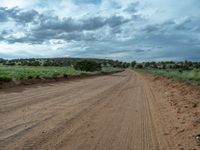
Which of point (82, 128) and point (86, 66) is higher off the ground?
point (82, 128)

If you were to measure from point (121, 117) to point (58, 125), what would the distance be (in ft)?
9.77

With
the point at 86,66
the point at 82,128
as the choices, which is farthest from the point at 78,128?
the point at 86,66

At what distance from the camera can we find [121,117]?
13.7 metres

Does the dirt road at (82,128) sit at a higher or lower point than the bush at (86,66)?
higher

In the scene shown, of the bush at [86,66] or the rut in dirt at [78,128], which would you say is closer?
the rut in dirt at [78,128]

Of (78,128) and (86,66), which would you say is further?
(86,66)

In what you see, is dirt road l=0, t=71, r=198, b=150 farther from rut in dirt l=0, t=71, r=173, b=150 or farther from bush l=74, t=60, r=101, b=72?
bush l=74, t=60, r=101, b=72

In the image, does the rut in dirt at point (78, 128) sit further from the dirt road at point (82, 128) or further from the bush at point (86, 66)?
the bush at point (86, 66)

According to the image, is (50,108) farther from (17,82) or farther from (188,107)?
(17,82)

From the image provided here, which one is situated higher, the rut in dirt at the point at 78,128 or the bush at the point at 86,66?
the rut in dirt at the point at 78,128

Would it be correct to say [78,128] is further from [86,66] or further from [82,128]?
[86,66]

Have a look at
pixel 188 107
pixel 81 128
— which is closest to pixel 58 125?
pixel 81 128

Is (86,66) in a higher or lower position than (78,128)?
lower

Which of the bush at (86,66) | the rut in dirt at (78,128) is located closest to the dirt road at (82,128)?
the rut in dirt at (78,128)
